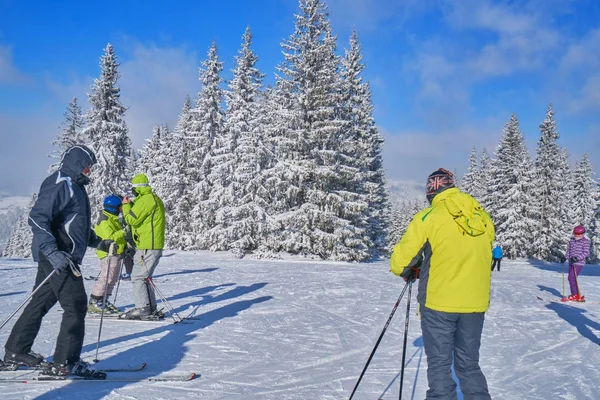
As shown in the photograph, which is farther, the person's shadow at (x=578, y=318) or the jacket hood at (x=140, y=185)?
the person's shadow at (x=578, y=318)

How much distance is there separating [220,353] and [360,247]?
20673mm

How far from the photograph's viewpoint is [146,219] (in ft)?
25.1

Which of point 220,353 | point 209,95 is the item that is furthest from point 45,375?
point 209,95

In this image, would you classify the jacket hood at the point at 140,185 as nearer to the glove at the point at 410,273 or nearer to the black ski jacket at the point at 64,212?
the black ski jacket at the point at 64,212

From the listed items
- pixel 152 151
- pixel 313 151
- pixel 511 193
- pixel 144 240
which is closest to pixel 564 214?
pixel 511 193

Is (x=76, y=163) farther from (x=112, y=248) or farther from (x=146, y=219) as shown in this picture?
(x=146, y=219)

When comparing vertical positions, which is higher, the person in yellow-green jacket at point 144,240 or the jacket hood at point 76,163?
the jacket hood at point 76,163

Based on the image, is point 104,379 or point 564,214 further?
point 564,214

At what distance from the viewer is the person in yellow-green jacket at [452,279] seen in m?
3.69

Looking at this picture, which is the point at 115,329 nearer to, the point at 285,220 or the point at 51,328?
the point at 51,328

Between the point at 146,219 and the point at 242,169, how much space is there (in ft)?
63.0

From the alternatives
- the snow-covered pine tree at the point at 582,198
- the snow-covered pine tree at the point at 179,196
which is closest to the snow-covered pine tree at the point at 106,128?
the snow-covered pine tree at the point at 179,196

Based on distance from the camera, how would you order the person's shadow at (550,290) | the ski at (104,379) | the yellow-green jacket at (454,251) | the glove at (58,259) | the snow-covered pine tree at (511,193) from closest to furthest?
the yellow-green jacket at (454,251) < the glove at (58,259) < the ski at (104,379) < the person's shadow at (550,290) < the snow-covered pine tree at (511,193)

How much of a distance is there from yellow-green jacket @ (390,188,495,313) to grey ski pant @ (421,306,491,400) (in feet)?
0.38
